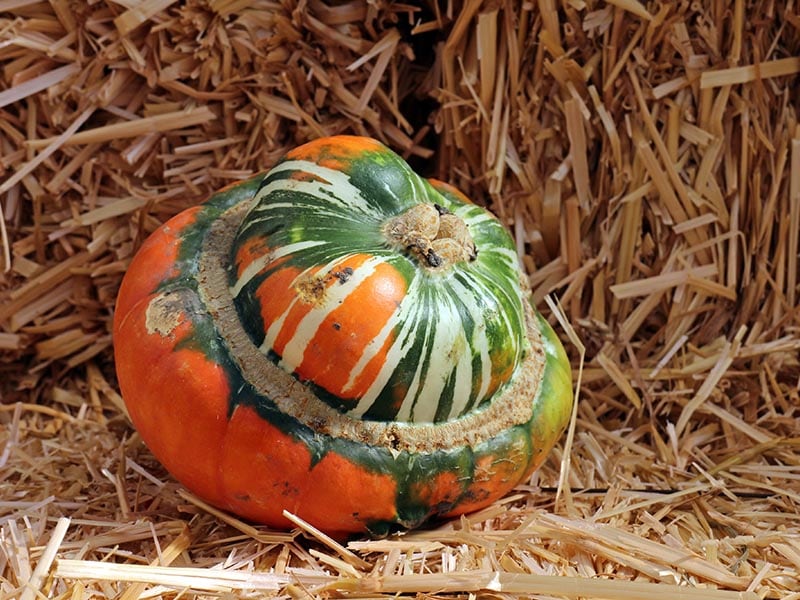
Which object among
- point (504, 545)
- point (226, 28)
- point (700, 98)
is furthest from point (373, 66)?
point (504, 545)

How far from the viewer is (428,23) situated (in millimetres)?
2016

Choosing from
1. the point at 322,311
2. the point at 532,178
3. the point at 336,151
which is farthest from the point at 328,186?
the point at 532,178

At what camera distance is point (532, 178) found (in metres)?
2.06

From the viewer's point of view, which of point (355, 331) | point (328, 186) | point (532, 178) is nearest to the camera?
point (355, 331)

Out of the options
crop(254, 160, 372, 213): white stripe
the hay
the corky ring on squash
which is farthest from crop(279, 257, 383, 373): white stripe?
the hay

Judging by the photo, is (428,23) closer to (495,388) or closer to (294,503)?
(495,388)

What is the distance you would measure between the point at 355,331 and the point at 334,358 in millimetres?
58

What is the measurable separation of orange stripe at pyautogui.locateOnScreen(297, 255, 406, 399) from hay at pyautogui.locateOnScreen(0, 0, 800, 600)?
408mm

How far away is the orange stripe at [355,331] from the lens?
4.90 feet

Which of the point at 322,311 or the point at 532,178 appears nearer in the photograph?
the point at 322,311

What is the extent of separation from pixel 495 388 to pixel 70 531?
0.82m

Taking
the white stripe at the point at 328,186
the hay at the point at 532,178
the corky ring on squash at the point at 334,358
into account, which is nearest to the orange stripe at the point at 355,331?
the corky ring on squash at the point at 334,358

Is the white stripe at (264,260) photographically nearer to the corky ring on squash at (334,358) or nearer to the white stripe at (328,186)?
the corky ring on squash at (334,358)

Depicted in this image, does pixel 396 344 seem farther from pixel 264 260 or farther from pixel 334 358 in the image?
pixel 264 260
